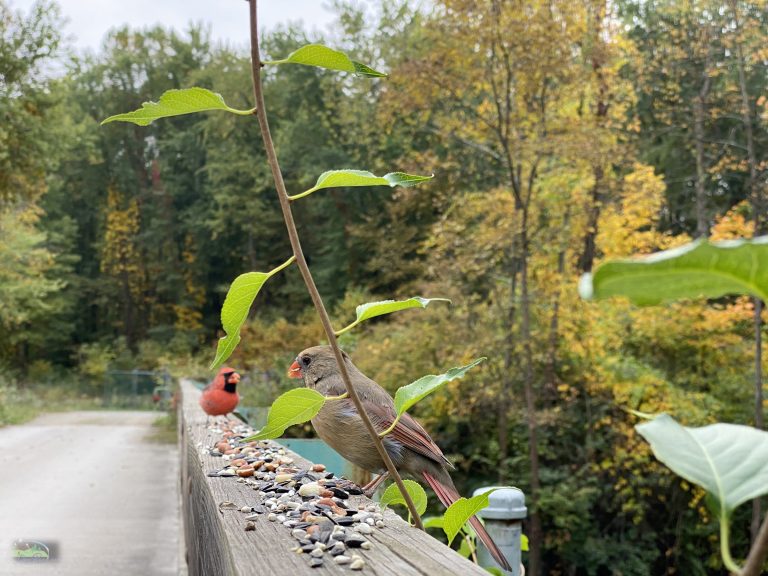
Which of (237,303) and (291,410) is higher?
(237,303)

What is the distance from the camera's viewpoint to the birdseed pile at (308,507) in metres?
1.12

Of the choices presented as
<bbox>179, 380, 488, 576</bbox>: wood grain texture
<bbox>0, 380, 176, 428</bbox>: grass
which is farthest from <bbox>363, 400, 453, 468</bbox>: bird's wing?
<bbox>0, 380, 176, 428</bbox>: grass

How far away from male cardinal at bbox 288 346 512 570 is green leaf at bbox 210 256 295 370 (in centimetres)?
89

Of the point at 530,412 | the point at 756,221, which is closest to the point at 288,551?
the point at 530,412

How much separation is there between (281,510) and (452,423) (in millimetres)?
9558

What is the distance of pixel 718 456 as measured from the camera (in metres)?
0.57

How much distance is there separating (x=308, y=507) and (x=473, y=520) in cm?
32

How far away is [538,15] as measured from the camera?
984 cm

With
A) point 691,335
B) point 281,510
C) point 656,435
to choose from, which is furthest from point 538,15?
point 656,435

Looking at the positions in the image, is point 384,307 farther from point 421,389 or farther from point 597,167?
point 597,167

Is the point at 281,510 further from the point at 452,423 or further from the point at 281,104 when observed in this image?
the point at 281,104

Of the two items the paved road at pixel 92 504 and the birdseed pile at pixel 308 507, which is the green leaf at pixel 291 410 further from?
the paved road at pixel 92 504

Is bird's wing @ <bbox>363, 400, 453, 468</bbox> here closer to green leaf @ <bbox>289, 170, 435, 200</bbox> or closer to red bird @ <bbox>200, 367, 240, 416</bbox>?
green leaf @ <bbox>289, 170, 435, 200</bbox>

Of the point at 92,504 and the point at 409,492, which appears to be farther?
the point at 92,504
